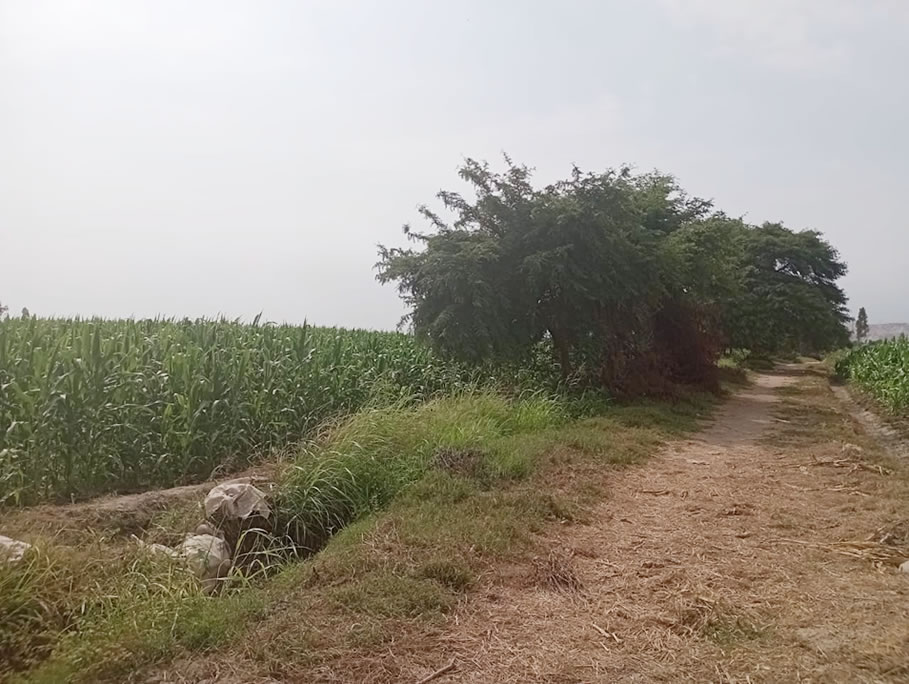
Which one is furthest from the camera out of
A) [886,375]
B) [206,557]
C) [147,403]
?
[886,375]

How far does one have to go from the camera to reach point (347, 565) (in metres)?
4.49

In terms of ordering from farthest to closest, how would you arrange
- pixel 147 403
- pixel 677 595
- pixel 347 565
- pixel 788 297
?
pixel 788 297 → pixel 147 403 → pixel 347 565 → pixel 677 595

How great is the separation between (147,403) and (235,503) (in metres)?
2.28

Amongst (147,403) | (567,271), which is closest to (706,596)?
(147,403)

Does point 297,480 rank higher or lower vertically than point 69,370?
lower

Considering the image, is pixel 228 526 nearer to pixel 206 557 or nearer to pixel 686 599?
pixel 206 557

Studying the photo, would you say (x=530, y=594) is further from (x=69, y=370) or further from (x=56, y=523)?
(x=69, y=370)

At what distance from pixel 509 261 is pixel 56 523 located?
9314 mm

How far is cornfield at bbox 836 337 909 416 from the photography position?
13398mm

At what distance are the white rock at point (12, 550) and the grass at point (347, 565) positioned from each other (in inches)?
Result: 3.3

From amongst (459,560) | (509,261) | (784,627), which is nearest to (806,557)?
(784,627)

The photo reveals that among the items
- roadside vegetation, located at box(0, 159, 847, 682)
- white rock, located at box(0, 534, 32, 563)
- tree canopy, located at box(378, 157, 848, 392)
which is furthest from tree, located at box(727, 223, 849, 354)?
white rock, located at box(0, 534, 32, 563)

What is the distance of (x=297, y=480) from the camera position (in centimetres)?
616

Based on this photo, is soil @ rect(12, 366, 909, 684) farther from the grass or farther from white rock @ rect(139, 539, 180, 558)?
white rock @ rect(139, 539, 180, 558)
